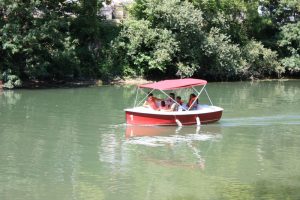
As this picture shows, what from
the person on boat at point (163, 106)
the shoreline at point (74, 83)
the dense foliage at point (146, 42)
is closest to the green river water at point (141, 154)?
the person on boat at point (163, 106)

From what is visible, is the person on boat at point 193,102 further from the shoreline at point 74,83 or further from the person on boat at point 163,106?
the shoreline at point 74,83

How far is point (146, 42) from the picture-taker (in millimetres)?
44844

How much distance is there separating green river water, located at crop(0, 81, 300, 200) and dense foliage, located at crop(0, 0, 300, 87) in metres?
9.18

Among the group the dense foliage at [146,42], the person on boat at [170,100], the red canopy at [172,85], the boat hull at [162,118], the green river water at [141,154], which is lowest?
the green river water at [141,154]

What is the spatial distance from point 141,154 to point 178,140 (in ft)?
9.97

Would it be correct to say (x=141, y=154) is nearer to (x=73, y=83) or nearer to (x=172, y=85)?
(x=172, y=85)

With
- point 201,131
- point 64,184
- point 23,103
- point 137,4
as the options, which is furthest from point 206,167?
point 137,4

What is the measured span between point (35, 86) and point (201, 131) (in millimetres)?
20012

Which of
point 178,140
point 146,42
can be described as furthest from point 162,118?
point 146,42

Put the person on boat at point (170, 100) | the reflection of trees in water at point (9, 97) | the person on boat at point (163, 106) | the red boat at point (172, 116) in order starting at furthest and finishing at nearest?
the reflection of trees in water at point (9, 97) < the person on boat at point (170, 100) < the person on boat at point (163, 106) < the red boat at point (172, 116)

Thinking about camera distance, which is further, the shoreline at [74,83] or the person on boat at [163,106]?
the shoreline at [74,83]

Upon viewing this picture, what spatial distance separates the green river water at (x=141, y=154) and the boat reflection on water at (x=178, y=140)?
3 cm

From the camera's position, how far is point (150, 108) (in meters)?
24.7

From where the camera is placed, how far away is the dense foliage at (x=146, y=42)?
3931cm
